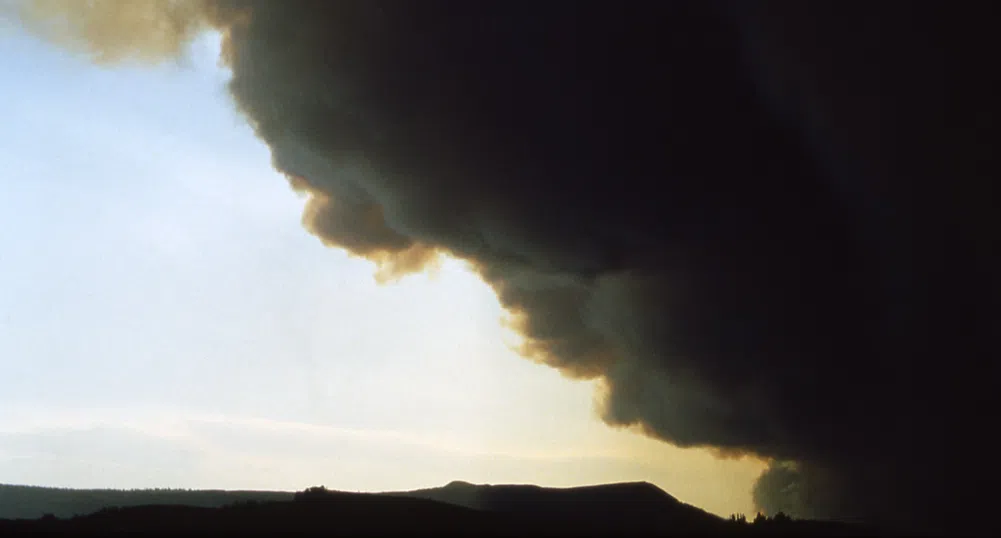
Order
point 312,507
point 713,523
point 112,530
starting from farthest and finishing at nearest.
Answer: point 713,523
point 312,507
point 112,530

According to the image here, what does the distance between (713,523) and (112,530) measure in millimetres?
125780

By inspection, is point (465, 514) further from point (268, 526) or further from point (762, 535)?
point (762, 535)

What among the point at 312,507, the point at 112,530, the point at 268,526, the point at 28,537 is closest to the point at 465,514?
the point at 312,507

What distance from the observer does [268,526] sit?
103 meters

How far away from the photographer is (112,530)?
3738 inches

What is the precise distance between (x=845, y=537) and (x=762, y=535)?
44.9ft

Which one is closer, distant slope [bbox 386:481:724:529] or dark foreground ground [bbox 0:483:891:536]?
dark foreground ground [bbox 0:483:891:536]

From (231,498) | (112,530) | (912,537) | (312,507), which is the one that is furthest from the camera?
(231,498)

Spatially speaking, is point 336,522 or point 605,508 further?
point 605,508

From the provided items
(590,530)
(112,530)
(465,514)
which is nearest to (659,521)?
(590,530)

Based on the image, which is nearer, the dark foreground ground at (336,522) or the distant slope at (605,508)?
the dark foreground ground at (336,522)

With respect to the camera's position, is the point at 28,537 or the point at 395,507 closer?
the point at 28,537

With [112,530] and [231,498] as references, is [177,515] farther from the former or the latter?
[231,498]

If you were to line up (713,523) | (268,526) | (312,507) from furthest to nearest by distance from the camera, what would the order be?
(713,523)
(312,507)
(268,526)
